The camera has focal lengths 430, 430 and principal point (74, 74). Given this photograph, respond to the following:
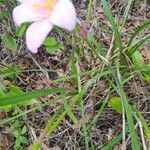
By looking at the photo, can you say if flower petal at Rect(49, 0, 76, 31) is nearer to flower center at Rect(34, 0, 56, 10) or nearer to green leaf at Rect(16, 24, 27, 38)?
flower center at Rect(34, 0, 56, 10)

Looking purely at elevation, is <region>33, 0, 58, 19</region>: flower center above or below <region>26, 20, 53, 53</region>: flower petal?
above

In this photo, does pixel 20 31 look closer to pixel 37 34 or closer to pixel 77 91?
pixel 77 91

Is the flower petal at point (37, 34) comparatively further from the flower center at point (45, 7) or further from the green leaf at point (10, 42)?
the green leaf at point (10, 42)

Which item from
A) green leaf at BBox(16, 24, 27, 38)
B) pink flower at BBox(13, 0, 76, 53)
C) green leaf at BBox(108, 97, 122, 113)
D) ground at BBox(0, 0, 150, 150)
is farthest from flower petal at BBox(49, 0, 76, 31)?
green leaf at BBox(16, 24, 27, 38)

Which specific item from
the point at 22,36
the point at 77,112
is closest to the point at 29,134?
the point at 77,112

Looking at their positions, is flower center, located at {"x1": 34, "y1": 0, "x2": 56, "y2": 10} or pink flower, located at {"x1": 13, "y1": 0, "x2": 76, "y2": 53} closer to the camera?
pink flower, located at {"x1": 13, "y1": 0, "x2": 76, "y2": 53}

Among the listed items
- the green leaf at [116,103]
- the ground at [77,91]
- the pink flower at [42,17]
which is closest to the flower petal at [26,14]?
the pink flower at [42,17]

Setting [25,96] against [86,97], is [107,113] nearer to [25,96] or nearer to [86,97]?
[86,97]
